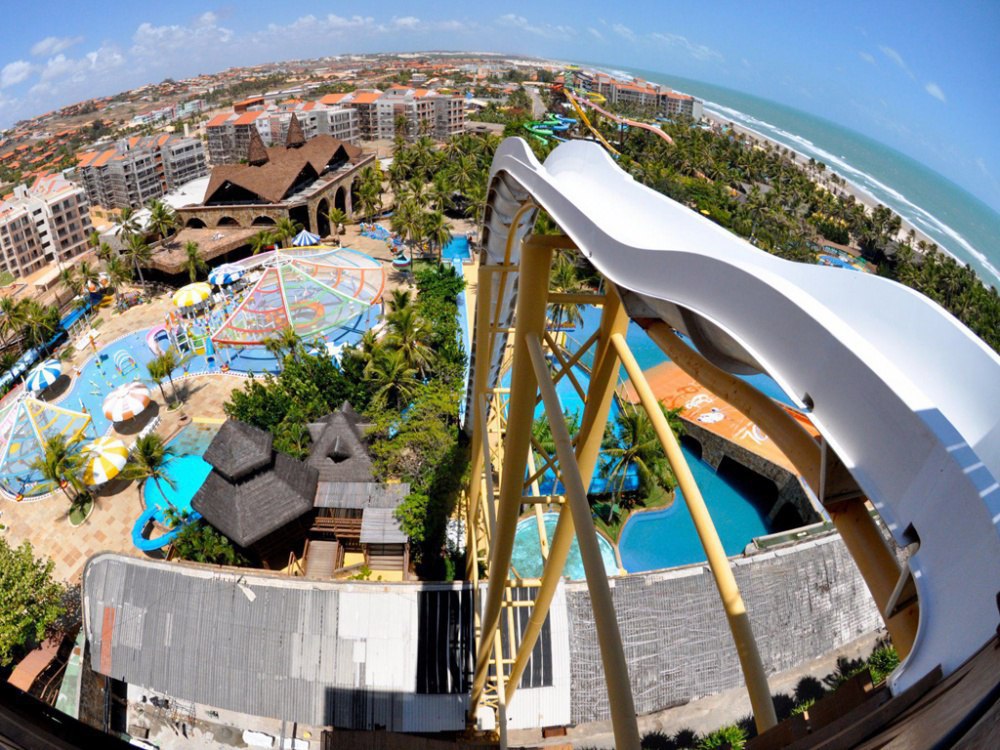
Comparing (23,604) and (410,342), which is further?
(410,342)

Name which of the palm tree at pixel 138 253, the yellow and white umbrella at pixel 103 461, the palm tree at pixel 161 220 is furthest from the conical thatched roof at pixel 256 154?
the yellow and white umbrella at pixel 103 461

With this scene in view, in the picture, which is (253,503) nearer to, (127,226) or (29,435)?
(29,435)

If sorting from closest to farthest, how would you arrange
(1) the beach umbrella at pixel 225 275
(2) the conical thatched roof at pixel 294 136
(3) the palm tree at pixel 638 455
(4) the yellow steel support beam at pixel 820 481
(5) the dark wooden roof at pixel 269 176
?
(4) the yellow steel support beam at pixel 820 481 → (3) the palm tree at pixel 638 455 → (1) the beach umbrella at pixel 225 275 → (5) the dark wooden roof at pixel 269 176 → (2) the conical thatched roof at pixel 294 136

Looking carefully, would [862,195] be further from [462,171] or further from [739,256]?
[739,256]

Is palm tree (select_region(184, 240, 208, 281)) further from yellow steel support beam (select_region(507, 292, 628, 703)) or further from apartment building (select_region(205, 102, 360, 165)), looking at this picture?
apartment building (select_region(205, 102, 360, 165))

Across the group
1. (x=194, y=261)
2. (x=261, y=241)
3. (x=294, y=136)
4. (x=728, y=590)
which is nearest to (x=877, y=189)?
(x=294, y=136)

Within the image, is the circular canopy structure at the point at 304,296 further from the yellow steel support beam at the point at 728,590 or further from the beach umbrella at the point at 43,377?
the yellow steel support beam at the point at 728,590

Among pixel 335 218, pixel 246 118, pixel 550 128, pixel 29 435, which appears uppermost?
pixel 246 118
